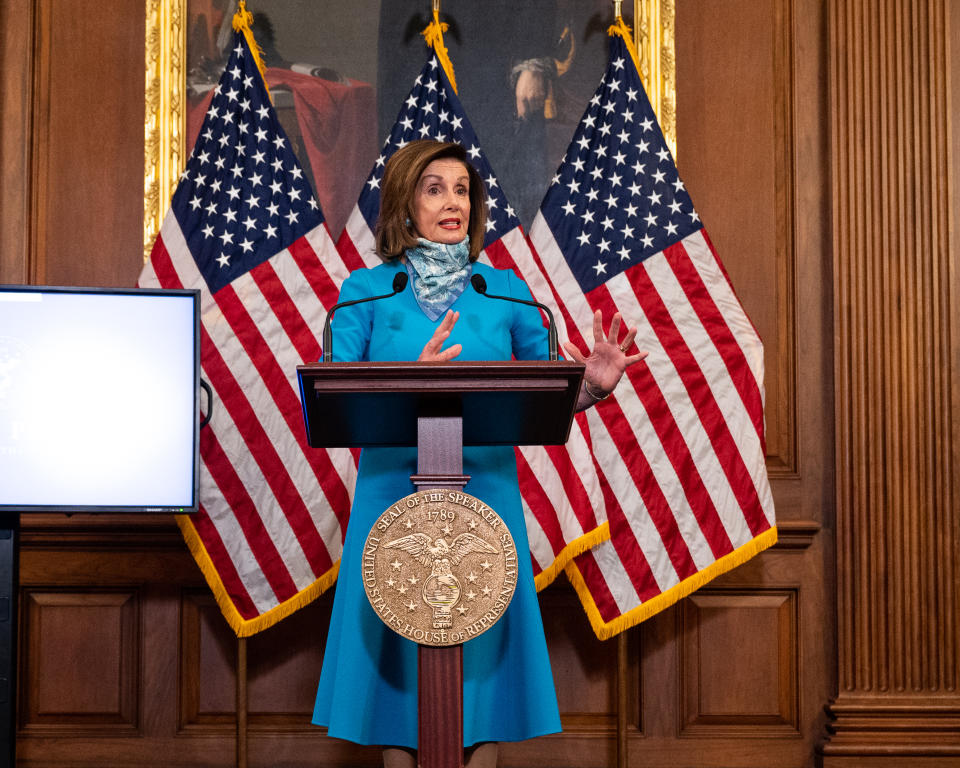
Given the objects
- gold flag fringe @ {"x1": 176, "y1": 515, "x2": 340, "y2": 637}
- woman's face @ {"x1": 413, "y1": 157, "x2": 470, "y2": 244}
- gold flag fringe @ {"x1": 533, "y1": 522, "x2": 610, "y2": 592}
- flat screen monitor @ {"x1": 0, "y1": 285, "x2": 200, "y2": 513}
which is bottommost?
gold flag fringe @ {"x1": 176, "y1": 515, "x2": 340, "y2": 637}

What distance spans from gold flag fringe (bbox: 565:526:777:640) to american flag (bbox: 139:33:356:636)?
924mm

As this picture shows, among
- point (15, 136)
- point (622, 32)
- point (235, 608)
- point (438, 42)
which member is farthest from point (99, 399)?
point (622, 32)

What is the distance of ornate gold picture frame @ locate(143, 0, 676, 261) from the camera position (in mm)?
3992

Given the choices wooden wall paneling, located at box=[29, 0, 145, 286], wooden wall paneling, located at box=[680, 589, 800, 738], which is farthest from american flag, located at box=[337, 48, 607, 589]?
wooden wall paneling, located at box=[29, 0, 145, 286]

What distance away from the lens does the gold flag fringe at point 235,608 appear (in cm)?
358

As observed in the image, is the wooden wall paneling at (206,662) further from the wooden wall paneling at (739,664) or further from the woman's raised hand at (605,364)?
the woman's raised hand at (605,364)

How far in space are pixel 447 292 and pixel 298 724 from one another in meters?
2.11

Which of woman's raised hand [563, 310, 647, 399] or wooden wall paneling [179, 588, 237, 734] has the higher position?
woman's raised hand [563, 310, 647, 399]

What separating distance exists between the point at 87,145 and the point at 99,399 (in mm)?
1436

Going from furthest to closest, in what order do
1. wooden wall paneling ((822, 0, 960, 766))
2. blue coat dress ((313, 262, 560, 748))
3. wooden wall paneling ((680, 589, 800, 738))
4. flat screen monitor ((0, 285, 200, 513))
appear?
1. wooden wall paneling ((680, 589, 800, 738))
2. wooden wall paneling ((822, 0, 960, 766))
3. flat screen monitor ((0, 285, 200, 513))
4. blue coat dress ((313, 262, 560, 748))

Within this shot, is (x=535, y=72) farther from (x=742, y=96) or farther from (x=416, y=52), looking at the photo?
(x=742, y=96)

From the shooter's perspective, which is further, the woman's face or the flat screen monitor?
the flat screen monitor

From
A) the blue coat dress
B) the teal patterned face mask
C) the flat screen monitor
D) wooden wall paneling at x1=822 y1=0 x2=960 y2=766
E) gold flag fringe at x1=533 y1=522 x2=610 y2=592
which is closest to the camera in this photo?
the blue coat dress

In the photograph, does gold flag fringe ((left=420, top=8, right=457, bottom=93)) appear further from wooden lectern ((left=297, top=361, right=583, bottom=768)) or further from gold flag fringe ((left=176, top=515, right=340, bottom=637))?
wooden lectern ((left=297, top=361, right=583, bottom=768))
